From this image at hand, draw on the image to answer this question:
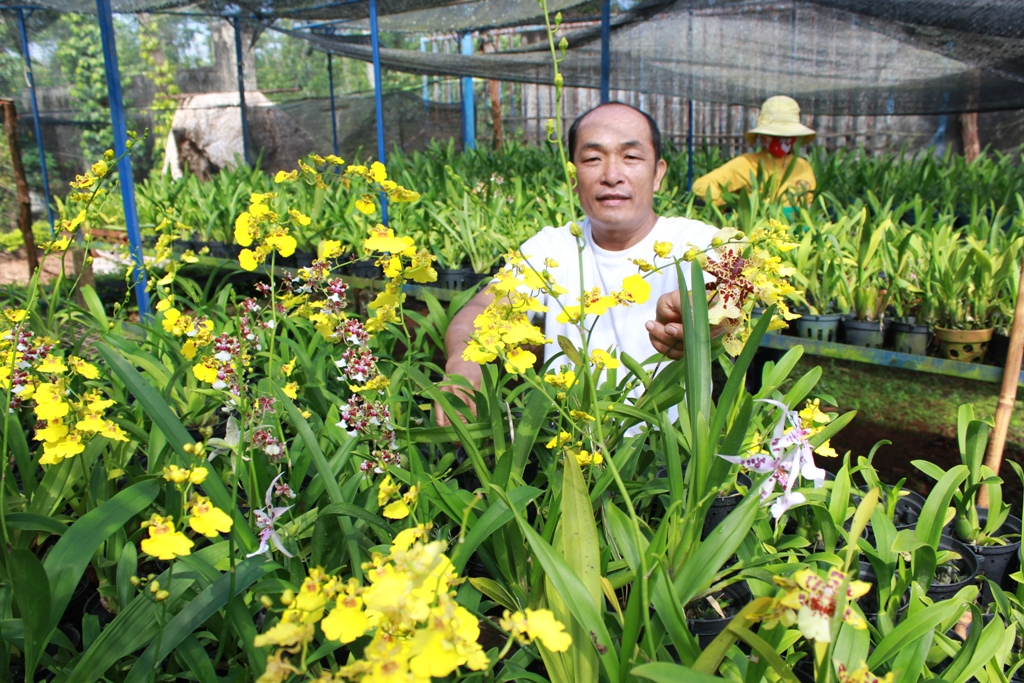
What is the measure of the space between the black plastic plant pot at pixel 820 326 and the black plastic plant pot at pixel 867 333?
0.15ft

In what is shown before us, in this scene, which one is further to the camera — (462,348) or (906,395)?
(906,395)

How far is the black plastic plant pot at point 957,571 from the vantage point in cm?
103

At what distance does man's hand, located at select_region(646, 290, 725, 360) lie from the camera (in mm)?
980

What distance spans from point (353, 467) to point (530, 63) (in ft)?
16.6

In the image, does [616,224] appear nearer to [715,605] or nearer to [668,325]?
[668,325]

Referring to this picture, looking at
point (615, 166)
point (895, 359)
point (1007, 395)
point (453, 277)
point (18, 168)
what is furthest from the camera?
point (453, 277)

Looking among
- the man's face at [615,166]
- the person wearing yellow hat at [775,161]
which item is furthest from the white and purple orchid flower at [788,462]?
the person wearing yellow hat at [775,161]

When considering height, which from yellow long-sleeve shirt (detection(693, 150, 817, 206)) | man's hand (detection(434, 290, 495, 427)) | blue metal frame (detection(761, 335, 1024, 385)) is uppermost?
yellow long-sleeve shirt (detection(693, 150, 817, 206))

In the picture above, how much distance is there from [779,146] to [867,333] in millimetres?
1806

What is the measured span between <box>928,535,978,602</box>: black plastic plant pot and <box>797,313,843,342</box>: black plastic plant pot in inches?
44.1

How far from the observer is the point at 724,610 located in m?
0.96

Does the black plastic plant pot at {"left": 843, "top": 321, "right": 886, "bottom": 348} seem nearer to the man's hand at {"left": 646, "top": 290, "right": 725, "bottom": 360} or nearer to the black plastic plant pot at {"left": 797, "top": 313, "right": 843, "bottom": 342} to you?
the black plastic plant pot at {"left": 797, "top": 313, "right": 843, "bottom": 342}

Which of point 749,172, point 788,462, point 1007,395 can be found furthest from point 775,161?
point 788,462

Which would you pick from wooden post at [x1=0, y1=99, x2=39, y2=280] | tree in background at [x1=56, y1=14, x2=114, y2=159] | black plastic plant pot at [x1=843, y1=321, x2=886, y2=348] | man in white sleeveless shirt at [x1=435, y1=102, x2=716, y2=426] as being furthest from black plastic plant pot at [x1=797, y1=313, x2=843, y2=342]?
tree in background at [x1=56, y1=14, x2=114, y2=159]
